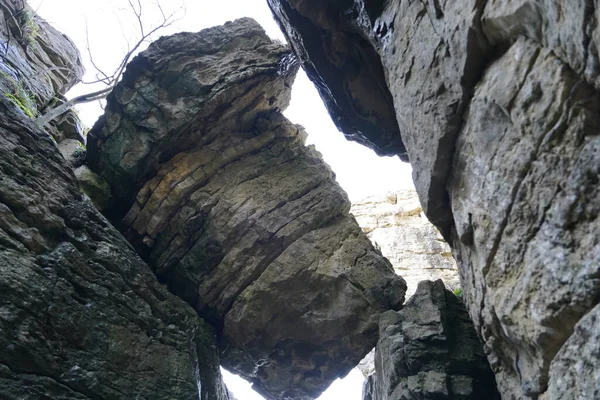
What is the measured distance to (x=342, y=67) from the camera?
1363cm

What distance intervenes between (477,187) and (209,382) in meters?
8.64

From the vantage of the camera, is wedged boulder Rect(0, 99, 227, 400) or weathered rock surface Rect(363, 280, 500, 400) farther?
weathered rock surface Rect(363, 280, 500, 400)

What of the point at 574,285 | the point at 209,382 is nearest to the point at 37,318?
the point at 209,382

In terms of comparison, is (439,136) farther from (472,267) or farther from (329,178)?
(329,178)

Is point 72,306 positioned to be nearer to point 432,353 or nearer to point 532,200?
point 432,353

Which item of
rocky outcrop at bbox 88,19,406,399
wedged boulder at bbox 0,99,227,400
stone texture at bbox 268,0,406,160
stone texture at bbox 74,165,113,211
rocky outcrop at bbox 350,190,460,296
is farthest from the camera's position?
rocky outcrop at bbox 350,190,460,296

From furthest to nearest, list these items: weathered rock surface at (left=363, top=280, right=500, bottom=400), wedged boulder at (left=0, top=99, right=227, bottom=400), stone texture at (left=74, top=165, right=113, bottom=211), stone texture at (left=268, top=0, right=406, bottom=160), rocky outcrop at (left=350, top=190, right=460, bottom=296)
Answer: rocky outcrop at (left=350, top=190, right=460, bottom=296) < stone texture at (left=74, top=165, right=113, bottom=211) < stone texture at (left=268, top=0, right=406, bottom=160) < weathered rock surface at (left=363, top=280, right=500, bottom=400) < wedged boulder at (left=0, top=99, right=227, bottom=400)

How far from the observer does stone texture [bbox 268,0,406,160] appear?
498 inches

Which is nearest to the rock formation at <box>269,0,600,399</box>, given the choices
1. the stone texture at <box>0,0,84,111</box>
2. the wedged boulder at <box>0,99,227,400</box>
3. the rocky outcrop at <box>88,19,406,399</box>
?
the rocky outcrop at <box>88,19,406,399</box>

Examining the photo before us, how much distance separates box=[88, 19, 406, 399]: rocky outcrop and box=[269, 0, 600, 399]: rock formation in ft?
13.4

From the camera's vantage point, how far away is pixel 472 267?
9.02 metres

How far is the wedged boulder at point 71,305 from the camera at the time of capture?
8453mm

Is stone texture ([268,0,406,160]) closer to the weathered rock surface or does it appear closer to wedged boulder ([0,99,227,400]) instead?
the weathered rock surface

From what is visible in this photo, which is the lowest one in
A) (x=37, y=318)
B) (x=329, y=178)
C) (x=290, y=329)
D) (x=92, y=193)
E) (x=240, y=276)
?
(x=37, y=318)
